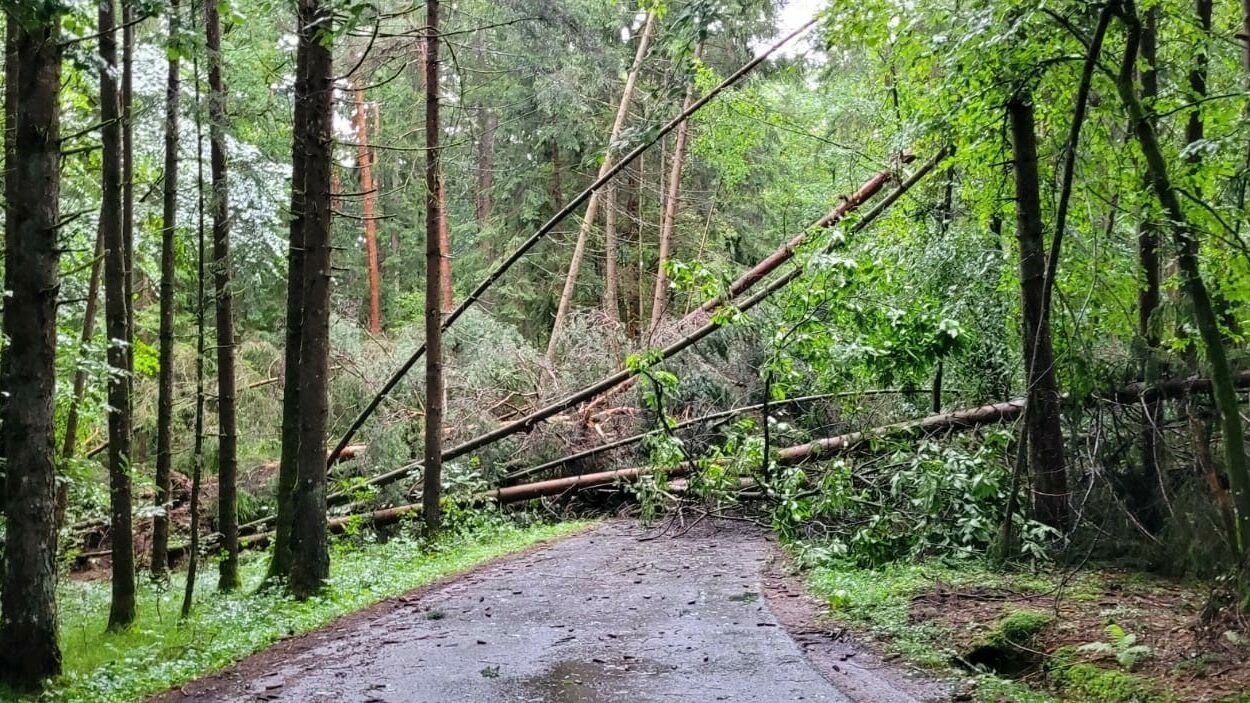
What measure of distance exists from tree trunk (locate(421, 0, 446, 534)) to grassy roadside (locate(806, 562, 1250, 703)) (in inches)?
277

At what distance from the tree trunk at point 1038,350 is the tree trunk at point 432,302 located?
813cm

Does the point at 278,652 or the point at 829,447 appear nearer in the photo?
the point at 278,652

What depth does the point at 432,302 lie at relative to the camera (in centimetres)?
1317

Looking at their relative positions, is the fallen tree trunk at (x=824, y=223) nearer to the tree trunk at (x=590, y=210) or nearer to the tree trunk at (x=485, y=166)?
the tree trunk at (x=590, y=210)

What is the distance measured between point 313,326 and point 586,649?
4808mm

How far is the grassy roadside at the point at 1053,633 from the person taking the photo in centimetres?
489

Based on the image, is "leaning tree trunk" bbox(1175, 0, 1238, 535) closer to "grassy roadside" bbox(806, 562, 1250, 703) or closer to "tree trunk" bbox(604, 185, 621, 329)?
"grassy roadside" bbox(806, 562, 1250, 703)

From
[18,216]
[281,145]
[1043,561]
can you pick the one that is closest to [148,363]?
[18,216]

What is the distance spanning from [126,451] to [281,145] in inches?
576

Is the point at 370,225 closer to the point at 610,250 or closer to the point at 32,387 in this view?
the point at 610,250

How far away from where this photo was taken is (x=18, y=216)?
5988 mm

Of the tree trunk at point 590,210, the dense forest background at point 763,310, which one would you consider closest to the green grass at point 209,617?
the dense forest background at point 763,310

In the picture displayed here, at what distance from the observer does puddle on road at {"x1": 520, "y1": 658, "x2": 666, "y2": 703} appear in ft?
17.6

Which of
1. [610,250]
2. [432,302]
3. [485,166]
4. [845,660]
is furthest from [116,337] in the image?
[485,166]
